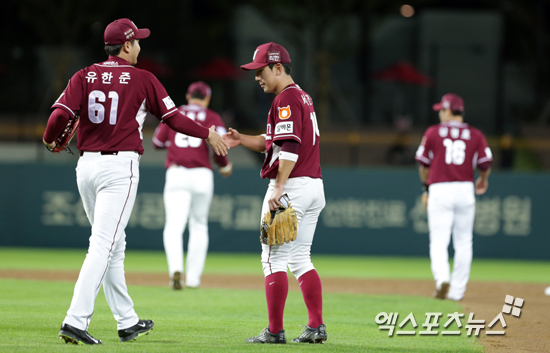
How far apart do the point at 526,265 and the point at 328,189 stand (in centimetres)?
407

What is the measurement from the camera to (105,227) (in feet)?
15.6

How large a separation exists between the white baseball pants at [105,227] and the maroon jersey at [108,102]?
10 centimetres

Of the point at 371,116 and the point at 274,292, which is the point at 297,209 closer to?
the point at 274,292

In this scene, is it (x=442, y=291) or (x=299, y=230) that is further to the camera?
(x=442, y=291)

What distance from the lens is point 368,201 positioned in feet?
45.5

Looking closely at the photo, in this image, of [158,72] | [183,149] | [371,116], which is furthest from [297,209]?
[371,116]

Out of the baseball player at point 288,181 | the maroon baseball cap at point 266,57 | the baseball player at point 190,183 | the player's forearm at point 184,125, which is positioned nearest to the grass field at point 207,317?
the baseball player at point 288,181

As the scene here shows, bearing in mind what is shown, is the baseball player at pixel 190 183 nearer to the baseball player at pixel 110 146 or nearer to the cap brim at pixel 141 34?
the cap brim at pixel 141 34

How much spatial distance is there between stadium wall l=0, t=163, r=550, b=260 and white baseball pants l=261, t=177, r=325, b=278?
863 centimetres

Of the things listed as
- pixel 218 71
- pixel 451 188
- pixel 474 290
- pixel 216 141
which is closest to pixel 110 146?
pixel 216 141

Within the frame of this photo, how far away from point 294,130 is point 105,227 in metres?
1.47

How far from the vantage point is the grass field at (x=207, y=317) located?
476 cm

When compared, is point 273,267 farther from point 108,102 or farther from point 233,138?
point 108,102

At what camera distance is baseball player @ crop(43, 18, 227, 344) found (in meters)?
4.72
